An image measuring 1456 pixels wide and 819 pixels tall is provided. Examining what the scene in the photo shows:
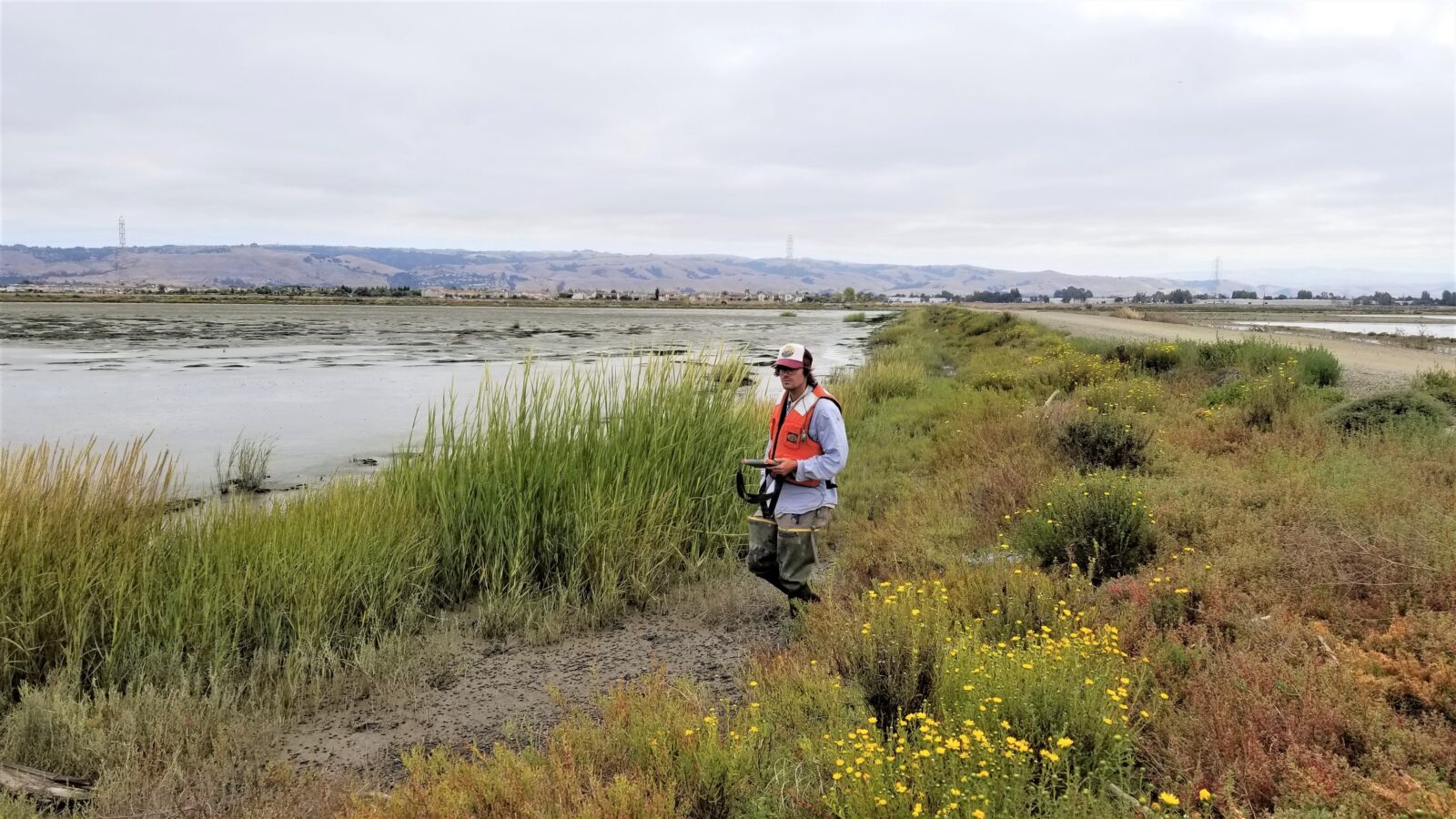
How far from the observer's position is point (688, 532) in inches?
329

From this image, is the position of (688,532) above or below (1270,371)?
below

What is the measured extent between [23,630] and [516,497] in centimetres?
351

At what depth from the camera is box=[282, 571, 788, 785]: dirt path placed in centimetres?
486

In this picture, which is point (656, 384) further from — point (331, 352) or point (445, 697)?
point (331, 352)

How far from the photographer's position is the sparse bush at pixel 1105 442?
8.65 metres

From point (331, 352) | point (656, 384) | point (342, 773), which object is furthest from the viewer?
point (331, 352)

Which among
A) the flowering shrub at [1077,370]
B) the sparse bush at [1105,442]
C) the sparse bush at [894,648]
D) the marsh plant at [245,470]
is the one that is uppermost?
the flowering shrub at [1077,370]

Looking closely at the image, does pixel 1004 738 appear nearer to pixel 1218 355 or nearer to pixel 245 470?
pixel 245 470

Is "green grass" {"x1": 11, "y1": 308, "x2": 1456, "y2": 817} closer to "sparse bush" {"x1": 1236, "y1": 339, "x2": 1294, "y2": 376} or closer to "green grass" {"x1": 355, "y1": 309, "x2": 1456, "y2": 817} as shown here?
"green grass" {"x1": 355, "y1": 309, "x2": 1456, "y2": 817}

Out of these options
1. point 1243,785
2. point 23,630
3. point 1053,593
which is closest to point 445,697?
point 23,630

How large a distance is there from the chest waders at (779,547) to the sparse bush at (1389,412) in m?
6.44

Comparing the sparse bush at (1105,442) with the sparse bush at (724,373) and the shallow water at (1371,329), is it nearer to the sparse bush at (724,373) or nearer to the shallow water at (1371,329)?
the sparse bush at (724,373)

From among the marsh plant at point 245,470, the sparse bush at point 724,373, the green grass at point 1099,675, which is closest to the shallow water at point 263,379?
the marsh plant at point 245,470

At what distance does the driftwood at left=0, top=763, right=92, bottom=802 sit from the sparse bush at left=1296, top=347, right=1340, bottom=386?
1408cm
